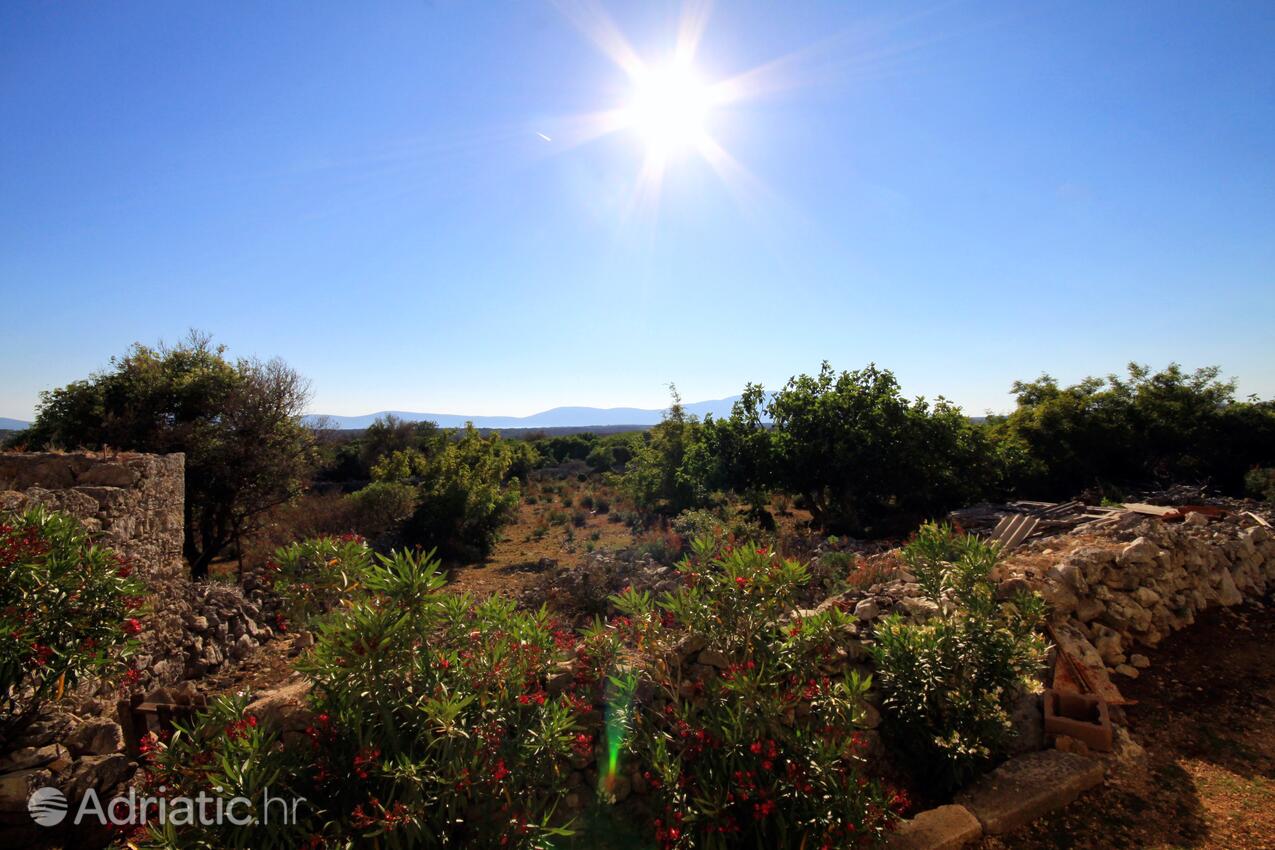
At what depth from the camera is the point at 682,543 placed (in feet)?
39.2

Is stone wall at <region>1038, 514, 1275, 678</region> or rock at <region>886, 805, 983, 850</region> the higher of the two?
stone wall at <region>1038, 514, 1275, 678</region>

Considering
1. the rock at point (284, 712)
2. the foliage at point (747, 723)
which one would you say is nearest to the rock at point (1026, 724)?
the foliage at point (747, 723)

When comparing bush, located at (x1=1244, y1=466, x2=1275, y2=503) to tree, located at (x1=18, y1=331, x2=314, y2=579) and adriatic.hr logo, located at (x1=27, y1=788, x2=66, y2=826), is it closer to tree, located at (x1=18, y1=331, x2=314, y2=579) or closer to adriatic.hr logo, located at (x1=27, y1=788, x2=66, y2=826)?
adriatic.hr logo, located at (x1=27, y1=788, x2=66, y2=826)

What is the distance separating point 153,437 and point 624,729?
10.8 m

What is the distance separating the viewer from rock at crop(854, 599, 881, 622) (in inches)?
199

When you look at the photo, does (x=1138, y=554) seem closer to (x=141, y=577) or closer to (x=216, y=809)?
(x=216, y=809)

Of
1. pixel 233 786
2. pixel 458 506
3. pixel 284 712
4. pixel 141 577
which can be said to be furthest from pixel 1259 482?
pixel 141 577

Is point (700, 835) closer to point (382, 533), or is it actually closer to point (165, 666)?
point (165, 666)

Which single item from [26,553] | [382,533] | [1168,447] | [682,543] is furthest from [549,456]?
[26,553]

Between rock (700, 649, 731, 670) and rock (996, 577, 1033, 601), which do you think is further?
rock (996, 577, 1033, 601)

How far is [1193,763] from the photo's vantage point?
4.07 metres

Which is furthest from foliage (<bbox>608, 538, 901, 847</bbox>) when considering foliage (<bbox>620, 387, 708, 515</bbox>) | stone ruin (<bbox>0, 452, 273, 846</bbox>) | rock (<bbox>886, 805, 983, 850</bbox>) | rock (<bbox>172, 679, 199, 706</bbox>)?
foliage (<bbox>620, 387, 708, 515</bbox>)

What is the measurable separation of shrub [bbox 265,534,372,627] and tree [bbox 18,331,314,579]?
9256 mm

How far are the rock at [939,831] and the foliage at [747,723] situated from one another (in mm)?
218
